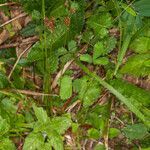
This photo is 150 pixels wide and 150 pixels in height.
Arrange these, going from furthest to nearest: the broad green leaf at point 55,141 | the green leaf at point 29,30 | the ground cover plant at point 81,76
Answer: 1. the green leaf at point 29,30
2. the ground cover plant at point 81,76
3. the broad green leaf at point 55,141

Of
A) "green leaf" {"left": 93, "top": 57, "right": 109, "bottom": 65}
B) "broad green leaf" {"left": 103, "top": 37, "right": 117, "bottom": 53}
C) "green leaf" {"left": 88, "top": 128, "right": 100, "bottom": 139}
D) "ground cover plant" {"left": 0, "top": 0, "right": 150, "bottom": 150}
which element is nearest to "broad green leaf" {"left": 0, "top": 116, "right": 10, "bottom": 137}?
"ground cover plant" {"left": 0, "top": 0, "right": 150, "bottom": 150}

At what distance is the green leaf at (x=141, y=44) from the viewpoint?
1.77m

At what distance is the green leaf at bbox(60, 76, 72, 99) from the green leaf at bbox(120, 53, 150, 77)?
0.94 feet

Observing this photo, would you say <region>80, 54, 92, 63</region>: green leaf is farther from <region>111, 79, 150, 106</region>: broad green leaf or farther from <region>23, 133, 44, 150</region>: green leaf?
<region>23, 133, 44, 150</region>: green leaf

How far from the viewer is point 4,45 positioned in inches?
76.3

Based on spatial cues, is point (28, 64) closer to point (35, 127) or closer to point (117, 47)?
point (35, 127)

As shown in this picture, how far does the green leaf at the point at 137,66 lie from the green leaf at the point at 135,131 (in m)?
0.27

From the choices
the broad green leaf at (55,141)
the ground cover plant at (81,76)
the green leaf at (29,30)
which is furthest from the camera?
the green leaf at (29,30)

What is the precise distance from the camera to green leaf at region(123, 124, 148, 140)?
5.67 ft

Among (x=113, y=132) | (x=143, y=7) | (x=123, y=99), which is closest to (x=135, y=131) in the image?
(x=113, y=132)

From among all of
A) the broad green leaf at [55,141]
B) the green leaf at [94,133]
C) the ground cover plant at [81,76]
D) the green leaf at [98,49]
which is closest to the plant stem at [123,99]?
Answer: the ground cover plant at [81,76]

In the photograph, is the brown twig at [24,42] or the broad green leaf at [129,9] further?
the brown twig at [24,42]

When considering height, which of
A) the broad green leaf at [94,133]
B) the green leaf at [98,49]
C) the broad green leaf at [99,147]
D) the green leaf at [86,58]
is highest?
the green leaf at [98,49]

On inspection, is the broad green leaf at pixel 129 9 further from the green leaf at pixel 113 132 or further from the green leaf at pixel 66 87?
the green leaf at pixel 113 132
